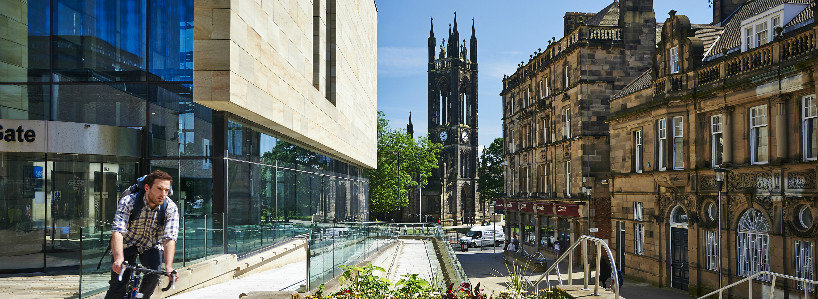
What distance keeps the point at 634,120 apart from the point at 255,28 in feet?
71.1

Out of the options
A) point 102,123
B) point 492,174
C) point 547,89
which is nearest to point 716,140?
point 102,123

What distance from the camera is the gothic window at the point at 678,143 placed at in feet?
93.0

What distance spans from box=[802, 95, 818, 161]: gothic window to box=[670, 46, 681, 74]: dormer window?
26.9 feet

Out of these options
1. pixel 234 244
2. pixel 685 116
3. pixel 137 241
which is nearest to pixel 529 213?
pixel 685 116

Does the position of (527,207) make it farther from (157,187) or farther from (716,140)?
(157,187)

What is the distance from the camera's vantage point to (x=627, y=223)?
3306cm

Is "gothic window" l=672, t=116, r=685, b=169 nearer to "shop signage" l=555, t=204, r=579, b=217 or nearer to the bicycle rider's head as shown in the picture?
"shop signage" l=555, t=204, r=579, b=217

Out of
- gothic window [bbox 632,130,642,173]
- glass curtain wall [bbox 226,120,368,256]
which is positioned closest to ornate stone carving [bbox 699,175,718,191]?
gothic window [bbox 632,130,642,173]

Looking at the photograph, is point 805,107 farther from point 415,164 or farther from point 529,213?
point 415,164

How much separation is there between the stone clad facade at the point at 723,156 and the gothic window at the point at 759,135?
0.13 feet

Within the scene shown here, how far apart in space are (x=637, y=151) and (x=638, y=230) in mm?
3672

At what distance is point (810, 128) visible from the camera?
20984 millimetres

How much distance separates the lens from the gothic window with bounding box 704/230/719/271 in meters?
25.8

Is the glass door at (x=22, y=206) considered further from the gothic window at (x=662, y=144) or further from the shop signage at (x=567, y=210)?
the shop signage at (x=567, y=210)
